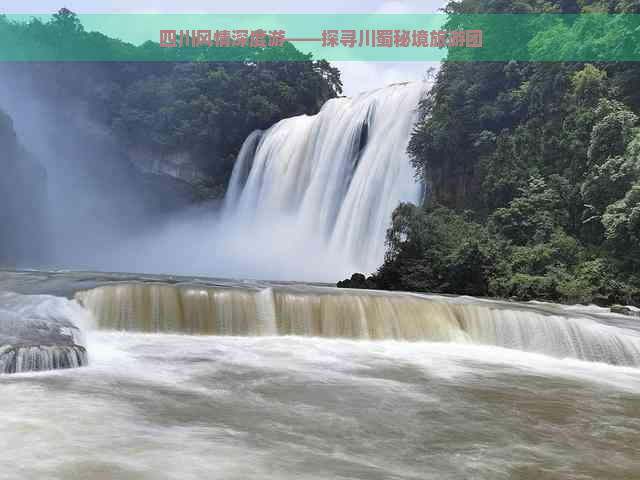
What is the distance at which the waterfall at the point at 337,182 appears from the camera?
84.7 ft

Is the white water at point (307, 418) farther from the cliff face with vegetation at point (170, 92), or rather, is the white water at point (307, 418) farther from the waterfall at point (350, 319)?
the cliff face with vegetation at point (170, 92)

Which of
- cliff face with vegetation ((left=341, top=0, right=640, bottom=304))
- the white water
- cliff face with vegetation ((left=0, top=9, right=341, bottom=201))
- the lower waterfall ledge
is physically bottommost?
the white water

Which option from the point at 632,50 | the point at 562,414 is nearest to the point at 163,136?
the point at 632,50

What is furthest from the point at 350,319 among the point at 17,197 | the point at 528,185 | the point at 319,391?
the point at 17,197

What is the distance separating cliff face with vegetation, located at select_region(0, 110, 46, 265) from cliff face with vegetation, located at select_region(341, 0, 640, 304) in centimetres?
1911

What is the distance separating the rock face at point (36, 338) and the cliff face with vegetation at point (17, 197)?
69.2 ft

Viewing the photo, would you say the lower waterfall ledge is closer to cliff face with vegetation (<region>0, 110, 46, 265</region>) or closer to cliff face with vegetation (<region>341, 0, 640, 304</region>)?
cliff face with vegetation (<region>341, 0, 640, 304</region>)

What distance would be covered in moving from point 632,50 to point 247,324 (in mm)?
16275

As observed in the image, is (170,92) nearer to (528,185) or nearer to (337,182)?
(337,182)

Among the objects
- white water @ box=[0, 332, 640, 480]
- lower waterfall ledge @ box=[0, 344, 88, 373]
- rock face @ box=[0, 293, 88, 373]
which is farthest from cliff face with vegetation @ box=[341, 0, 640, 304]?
lower waterfall ledge @ box=[0, 344, 88, 373]

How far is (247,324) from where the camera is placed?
468 inches

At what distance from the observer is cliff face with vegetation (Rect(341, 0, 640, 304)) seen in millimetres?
17844

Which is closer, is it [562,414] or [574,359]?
[562,414]

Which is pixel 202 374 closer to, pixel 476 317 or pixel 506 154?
pixel 476 317
